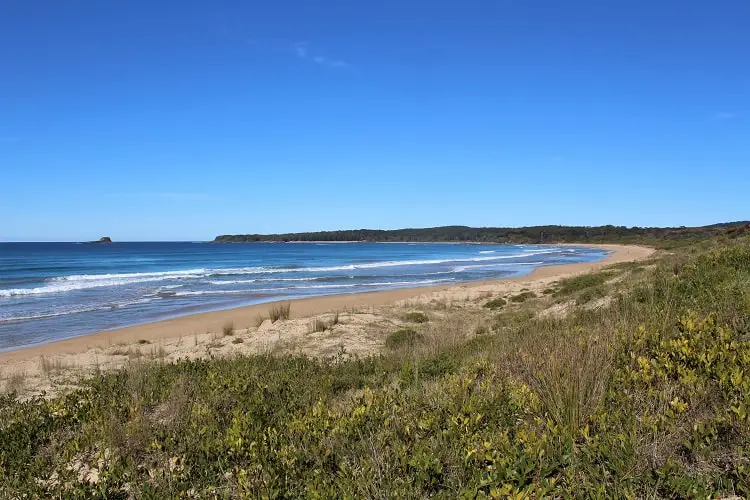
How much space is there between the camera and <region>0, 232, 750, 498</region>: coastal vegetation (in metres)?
3.24

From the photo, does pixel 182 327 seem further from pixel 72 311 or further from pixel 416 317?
pixel 416 317

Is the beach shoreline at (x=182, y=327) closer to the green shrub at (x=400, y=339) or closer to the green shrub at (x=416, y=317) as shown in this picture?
the green shrub at (x=416, y=317)

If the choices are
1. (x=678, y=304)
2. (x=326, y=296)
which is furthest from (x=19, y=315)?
(x=678, y=304)

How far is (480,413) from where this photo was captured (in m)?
4.15

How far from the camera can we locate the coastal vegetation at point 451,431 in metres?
3.24

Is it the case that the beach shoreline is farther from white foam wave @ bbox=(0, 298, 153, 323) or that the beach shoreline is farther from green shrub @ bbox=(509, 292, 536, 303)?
white foam wave @ bbox=(0, 298, 153, 323)

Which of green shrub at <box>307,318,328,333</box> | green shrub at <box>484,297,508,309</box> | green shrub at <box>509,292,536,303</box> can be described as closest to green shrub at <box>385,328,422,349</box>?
green shrub at <box>307,318,328,333</box>

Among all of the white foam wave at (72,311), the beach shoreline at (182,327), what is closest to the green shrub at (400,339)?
the beach shoreline at (182,327)

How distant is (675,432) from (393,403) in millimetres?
2417

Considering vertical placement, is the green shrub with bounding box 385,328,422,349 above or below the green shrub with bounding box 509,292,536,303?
above

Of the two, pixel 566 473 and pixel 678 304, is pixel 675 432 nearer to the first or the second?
pixel 566 473

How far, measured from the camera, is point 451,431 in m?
3.88

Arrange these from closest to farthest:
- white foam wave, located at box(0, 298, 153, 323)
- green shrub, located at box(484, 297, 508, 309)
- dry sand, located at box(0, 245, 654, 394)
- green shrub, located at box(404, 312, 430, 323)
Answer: dry sand, located at box(0, 245, 654, 394) → green shrub, located at box(404, 312, 430, 323) → green shrub, located at box(484, 297, 508, 309) → white foam wave, located at box(0, 298, 153, 323)

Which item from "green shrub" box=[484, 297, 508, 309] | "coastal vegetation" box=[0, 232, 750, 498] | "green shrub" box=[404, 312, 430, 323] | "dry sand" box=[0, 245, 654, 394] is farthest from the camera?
→ "green shrub" box=[484, 297, 508, 309]
